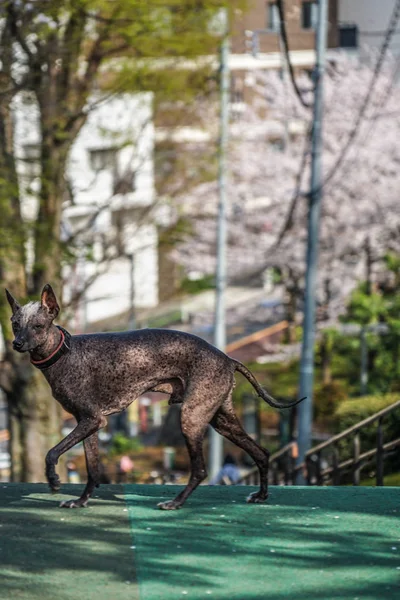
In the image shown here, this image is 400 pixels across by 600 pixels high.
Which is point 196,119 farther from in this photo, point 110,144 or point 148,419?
point 148,419

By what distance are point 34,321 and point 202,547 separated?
164cm

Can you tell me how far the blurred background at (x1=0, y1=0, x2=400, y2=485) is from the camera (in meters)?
15.8

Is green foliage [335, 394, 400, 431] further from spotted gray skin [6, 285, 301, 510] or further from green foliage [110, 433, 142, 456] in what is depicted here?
spotted gray skin [6, 285, 301, 510]

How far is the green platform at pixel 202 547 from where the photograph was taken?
5.55 meters

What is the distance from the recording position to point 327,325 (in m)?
34.2

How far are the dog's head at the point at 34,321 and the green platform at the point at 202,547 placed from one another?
1024mm

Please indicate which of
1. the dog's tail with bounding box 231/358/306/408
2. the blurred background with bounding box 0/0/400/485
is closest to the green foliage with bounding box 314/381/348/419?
the blurred background with bounding box 0/0/400/485

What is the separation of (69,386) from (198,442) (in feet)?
2.77

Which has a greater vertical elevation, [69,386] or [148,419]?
[69,386]

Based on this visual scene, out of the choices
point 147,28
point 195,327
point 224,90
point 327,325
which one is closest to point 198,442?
point 147,28

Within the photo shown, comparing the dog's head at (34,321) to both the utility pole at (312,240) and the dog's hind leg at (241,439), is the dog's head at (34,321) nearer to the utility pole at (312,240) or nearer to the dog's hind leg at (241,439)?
the dog's hind leg at (241,439)

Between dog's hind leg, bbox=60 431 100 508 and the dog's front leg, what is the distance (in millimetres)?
137

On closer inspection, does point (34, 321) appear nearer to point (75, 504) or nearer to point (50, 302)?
point (50, 302)

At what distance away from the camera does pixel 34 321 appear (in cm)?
684
